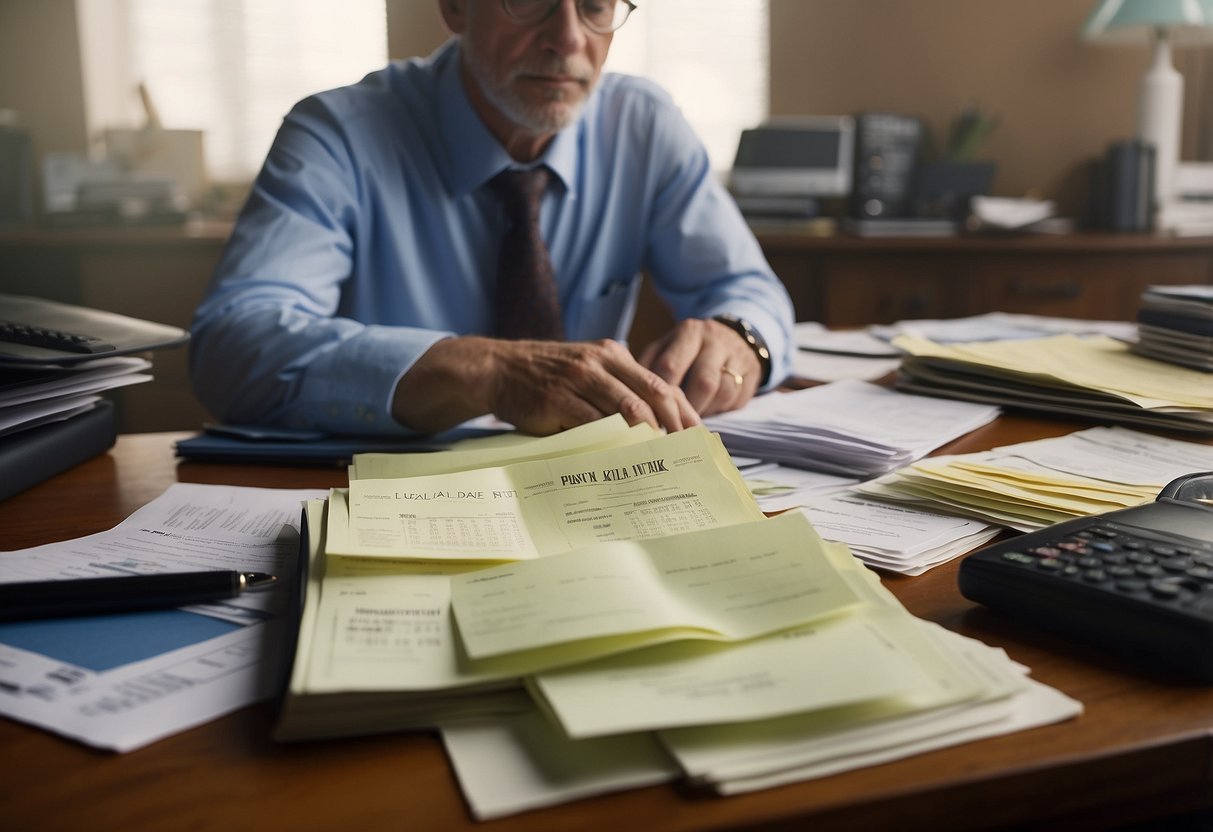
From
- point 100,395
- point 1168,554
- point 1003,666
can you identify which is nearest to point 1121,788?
point 1003,666

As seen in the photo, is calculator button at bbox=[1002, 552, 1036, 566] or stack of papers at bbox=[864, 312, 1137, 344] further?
stack of papers at bbox=[864, 312, 1137, 344]

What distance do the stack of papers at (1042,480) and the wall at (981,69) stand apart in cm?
272

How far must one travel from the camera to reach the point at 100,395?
3.34ft

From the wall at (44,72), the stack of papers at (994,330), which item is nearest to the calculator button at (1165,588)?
the stack of papers at (994,330)

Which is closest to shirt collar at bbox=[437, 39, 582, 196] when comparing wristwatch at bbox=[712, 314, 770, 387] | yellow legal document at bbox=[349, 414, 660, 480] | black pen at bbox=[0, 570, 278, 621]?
wristwatch at bbox=[712, 314, 770, 387]

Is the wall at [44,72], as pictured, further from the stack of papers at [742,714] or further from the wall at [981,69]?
the stack of papers at [742,714]

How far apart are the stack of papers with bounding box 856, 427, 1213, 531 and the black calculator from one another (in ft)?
0.30

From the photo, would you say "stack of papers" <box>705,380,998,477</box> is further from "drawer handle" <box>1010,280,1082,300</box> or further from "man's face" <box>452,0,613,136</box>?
"drawer handle" <box>1010,280,1082,300</box>

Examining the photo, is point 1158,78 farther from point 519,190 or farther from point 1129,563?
point 1129,563

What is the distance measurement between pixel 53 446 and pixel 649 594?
2.12 feet

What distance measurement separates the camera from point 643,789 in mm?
406

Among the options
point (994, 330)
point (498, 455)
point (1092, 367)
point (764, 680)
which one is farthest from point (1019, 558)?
point (994, 330)

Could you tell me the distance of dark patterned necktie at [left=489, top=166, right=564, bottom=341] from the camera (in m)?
1.49

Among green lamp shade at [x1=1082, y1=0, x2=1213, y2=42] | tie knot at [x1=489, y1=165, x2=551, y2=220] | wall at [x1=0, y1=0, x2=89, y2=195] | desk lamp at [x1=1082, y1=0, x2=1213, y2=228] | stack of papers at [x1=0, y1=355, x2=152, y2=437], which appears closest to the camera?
stack of papers at [x1=0, y1=355, x2=152, y2=437]
